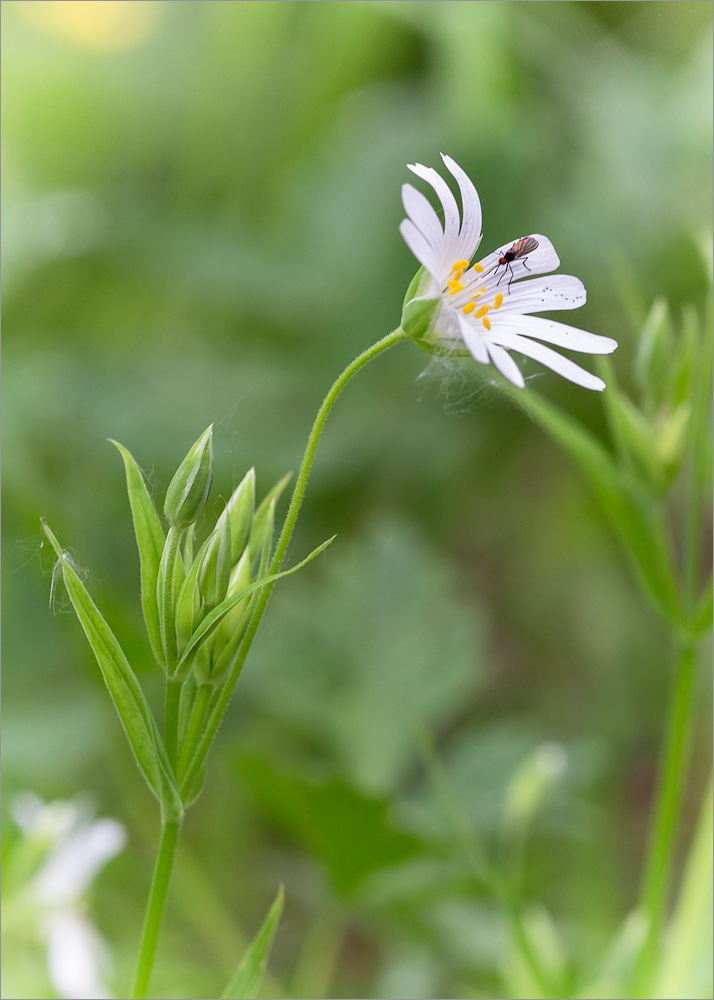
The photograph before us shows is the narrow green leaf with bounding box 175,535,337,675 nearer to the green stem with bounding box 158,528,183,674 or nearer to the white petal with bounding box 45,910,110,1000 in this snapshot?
the green stem with bounding box 158,528,183,674

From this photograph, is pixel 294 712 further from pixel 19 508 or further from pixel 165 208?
pixel 165 208

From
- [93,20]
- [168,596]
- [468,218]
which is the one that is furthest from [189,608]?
[93,20]

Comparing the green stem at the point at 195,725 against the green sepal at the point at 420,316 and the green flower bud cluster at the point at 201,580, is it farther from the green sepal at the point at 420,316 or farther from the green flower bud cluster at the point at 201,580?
the green sepal at the point at 420,316

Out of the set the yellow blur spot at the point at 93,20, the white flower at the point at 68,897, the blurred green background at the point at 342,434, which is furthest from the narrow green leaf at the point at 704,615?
the yellow blur spot at the point at 93,20

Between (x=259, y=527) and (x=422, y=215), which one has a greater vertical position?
(x=422, y=215)

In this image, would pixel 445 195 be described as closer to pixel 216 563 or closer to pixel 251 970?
pixel 216 563

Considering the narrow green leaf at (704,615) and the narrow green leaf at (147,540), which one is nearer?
the narrow green leaf at (147,540)
